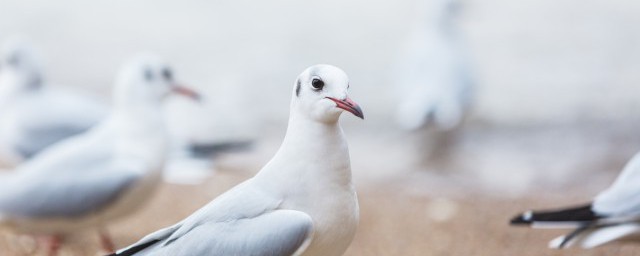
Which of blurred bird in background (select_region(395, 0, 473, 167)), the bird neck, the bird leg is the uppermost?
blurred bird in background (select_region(395, 0, 473, 167))

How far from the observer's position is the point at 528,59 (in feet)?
34.7

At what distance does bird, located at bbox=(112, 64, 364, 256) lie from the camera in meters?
2.81

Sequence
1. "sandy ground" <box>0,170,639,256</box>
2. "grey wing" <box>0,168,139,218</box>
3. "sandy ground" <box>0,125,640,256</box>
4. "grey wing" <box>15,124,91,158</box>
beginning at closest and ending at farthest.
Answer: "grey wing" <box>0,168,139,218</box> < "sandy ground" <box>0,170,639,256</box> < "sandy ground" <box>0,125,640,256</box> < "grey wing" <box>15,124,91,158</box>

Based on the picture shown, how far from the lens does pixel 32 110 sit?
19.4 feet

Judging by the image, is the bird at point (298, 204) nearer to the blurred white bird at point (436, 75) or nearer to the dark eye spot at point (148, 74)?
the dark eye spot at point (148, 74)

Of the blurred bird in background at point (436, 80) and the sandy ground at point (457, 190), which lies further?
the blurred bird in background at point (436, 80)

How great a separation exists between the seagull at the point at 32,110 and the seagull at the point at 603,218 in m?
2.96

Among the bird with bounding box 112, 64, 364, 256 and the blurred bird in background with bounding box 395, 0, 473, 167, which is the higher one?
the blurred bird in background with bounding box 395, 0, 473, 167

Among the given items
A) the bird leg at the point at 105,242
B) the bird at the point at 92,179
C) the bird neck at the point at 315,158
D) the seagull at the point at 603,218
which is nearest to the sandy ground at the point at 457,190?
the bird leg at the point at 105,242

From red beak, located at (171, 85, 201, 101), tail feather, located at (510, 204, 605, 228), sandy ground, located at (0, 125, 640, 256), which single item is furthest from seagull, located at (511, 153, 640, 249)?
red beak, located at (171, 85, 201, 101)

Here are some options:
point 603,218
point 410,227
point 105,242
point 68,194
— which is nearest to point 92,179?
point 68,194

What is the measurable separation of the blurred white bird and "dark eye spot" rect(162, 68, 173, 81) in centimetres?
235

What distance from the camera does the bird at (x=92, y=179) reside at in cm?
424

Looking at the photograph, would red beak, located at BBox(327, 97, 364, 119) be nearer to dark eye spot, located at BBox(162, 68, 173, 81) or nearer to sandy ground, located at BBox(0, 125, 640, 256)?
sandy ground, located at BBox(0, 125, 640, 256)
